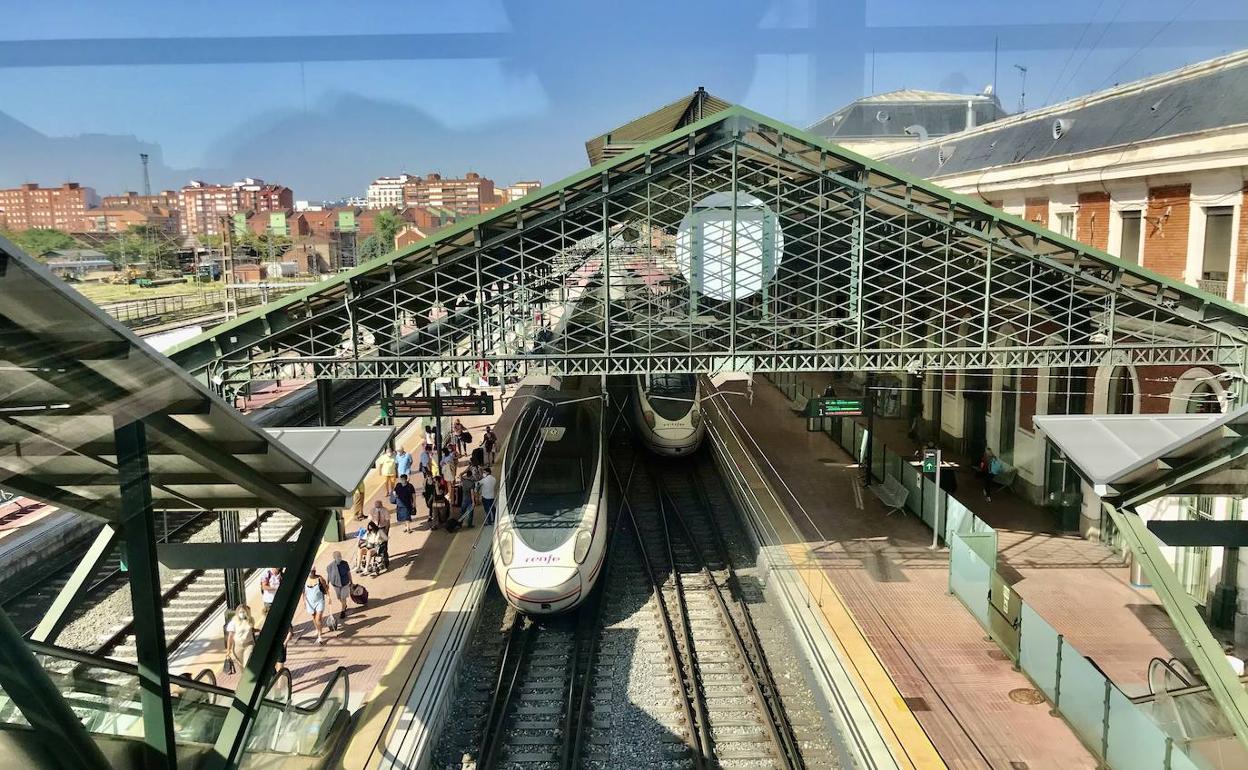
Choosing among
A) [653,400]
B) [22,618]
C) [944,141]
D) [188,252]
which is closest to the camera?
[22,618]

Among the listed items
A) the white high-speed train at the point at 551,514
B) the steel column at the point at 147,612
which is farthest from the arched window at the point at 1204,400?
the steel column at the point at 147,612

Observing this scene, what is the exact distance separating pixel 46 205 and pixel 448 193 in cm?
3169

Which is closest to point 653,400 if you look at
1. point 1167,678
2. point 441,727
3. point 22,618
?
point 441,727

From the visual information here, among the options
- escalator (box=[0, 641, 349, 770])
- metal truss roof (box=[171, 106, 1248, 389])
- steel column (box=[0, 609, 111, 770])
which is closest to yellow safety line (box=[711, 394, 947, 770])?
metal truss roof (box=[171, 106, 1248, 389])

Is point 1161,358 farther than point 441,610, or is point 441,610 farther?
point 1161,358

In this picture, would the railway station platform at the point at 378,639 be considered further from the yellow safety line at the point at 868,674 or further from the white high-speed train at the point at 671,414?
the white high-speed train at the point at 671,414

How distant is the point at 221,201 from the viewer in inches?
742

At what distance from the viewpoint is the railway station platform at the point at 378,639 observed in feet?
28.1

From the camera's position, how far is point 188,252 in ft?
50.2

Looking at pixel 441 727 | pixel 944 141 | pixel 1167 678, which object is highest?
→ pixel 944 141

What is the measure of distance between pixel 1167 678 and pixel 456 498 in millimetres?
11029

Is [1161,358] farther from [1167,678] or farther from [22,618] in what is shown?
[22,618]

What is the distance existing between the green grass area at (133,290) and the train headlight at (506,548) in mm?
5132

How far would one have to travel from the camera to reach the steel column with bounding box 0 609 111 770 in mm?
1984
